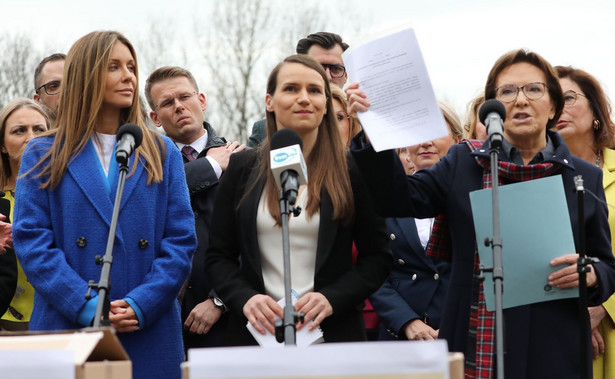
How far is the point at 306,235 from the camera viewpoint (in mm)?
4895

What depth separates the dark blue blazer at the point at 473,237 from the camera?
450 cm

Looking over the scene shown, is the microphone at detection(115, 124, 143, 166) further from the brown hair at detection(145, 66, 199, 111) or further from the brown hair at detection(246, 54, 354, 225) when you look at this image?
the brown hair at detection(145, 66, 199, 111)

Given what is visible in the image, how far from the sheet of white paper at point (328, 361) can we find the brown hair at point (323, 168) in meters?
2.09

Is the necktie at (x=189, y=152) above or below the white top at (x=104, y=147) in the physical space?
above

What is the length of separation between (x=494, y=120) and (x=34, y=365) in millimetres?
2378

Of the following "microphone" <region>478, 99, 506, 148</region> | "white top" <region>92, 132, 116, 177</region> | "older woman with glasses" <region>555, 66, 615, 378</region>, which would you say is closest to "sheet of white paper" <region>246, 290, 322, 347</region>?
"white top" <region>92, 132, 116, 177</region>

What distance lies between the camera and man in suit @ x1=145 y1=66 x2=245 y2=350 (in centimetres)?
571

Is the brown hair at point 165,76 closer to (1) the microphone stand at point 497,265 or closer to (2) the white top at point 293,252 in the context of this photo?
(2) the white top at point 293,252

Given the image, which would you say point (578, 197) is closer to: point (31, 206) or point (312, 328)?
point (312, 328)

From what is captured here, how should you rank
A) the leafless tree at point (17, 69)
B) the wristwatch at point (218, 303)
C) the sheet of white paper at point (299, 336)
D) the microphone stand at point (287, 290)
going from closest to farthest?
the microphone stand at point (287, 290) → the sheet of white paper at point (299, 336) → the wristwatch at point (218, 303) → the leafless tree at point (17, 69)

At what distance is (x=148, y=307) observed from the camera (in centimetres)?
473

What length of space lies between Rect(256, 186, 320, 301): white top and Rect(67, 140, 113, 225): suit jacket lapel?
0.78 meters

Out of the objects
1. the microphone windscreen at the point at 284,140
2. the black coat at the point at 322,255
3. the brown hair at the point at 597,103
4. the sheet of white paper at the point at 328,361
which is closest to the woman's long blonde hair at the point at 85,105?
the black coat at the point at 322,255

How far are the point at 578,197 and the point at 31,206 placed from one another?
8.85ft
